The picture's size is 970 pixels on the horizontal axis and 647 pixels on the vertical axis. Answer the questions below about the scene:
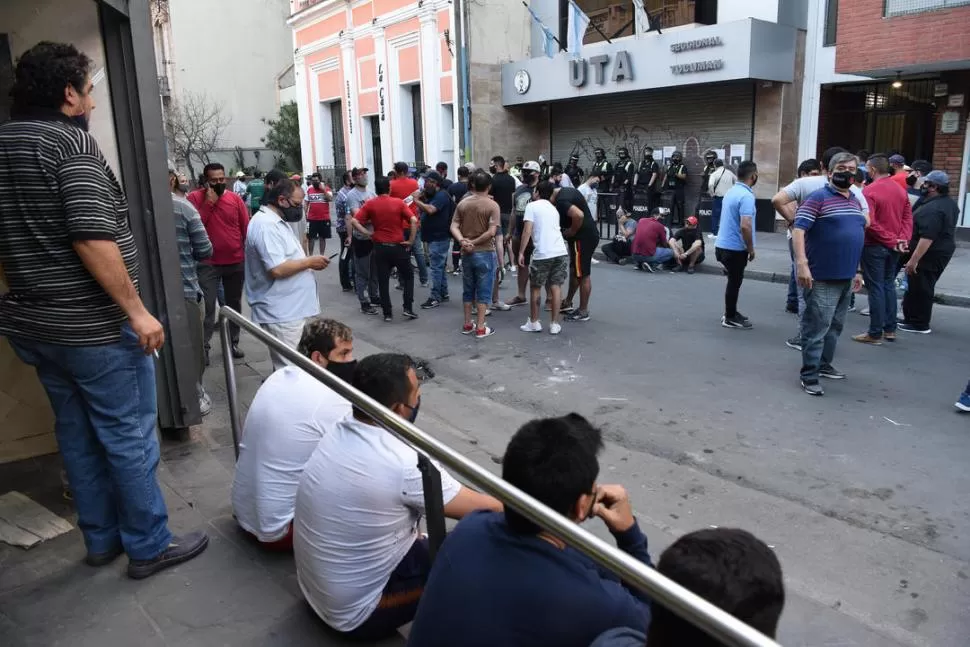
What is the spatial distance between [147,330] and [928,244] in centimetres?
735

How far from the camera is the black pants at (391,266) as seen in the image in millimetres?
9125

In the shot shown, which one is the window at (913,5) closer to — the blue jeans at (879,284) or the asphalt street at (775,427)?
the asphalt street at (775,427)

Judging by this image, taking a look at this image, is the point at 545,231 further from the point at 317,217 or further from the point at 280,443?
the point at 317,217

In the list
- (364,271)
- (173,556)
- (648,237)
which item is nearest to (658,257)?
(648,237)

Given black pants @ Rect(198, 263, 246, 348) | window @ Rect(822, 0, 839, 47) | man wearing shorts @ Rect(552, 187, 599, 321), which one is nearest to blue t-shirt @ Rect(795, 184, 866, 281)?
man wearing shorts @ Rect(552, 187, 599, 321)

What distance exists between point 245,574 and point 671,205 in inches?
626

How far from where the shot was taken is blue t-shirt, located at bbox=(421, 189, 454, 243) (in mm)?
10234

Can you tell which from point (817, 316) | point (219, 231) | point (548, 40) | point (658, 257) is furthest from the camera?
point (548, 40)

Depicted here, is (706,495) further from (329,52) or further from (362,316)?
(329,52)

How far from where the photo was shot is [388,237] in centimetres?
909

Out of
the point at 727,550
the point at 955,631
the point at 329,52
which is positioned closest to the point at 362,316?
the point at 955,631

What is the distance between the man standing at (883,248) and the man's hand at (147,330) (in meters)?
6.74

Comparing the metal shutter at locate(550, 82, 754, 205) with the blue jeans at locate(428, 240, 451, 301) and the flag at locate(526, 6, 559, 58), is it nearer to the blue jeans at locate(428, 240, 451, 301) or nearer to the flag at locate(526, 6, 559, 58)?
the flag at locate(526, 6, 559, 58)

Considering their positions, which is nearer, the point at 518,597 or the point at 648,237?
the point at 518,597
